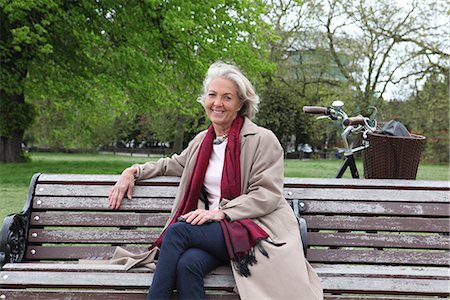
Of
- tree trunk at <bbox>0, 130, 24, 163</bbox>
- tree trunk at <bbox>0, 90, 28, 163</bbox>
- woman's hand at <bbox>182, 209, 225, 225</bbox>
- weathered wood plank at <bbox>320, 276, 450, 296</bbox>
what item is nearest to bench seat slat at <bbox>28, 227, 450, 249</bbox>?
weathered wood plank at <bbox>320, 276, 450, 296</bbox>

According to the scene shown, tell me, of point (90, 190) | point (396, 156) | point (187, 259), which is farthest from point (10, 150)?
point (187, 259)

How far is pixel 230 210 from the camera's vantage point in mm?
3312

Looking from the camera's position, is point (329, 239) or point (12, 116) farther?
point (12, 116)

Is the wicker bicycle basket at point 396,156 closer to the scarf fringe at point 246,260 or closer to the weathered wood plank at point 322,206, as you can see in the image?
the weathered wood plank at point 322,206

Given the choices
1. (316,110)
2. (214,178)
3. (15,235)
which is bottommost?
(15,235)

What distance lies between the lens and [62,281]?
3.11m

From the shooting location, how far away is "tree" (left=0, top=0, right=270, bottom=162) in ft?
50.7

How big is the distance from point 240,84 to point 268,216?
85 cm

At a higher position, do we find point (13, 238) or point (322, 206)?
point (322, 206)

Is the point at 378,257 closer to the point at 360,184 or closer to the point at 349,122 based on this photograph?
the point at 360,184

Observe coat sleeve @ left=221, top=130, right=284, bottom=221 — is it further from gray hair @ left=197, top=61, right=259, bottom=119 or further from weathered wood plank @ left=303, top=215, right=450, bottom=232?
weathered wood plank @ left=303, top=215, right=450, bottom=232

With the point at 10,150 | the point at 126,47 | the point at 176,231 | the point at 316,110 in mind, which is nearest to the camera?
the point at 176,231

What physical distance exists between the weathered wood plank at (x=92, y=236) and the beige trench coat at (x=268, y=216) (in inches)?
15.1

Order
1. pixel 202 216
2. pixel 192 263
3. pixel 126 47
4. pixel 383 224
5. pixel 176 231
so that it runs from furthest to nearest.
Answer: pixel 126 47 → pixel 383 224 → pixel 202 216 → pixel 176 231 → pixel 192 263
